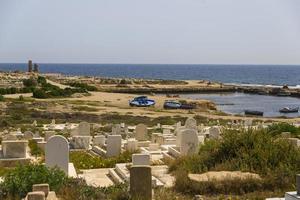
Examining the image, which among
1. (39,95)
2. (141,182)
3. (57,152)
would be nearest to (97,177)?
(57,152)

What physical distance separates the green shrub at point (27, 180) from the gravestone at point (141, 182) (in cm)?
156

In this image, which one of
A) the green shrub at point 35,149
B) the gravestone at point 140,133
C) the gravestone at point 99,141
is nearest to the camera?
the green shrub at point 35,149

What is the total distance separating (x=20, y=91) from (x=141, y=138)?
45.2 metres

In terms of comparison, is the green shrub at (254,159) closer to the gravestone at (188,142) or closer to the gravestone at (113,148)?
the gravestone at (188,142)

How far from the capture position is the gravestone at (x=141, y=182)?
29.2ft

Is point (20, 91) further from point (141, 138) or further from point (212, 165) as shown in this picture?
point (212, 165)

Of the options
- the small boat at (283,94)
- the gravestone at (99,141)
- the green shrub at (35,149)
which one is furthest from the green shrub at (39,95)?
the small boat at (283,94)

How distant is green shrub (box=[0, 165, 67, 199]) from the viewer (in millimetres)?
9242

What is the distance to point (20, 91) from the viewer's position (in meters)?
63.5

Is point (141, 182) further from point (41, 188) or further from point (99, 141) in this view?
point (99, 141)

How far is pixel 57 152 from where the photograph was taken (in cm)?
1255

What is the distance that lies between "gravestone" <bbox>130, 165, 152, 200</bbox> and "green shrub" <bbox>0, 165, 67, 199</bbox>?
1557 millimetres

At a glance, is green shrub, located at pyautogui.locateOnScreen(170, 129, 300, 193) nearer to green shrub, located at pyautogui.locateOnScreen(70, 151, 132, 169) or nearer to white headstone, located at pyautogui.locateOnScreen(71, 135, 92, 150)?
green shrub, located at pyautogui.locateOnScreen(70, 151, 132, 169)

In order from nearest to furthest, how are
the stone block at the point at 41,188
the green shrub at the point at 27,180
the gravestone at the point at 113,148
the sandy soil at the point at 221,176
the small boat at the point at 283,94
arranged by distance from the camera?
the stone block at the point at 41,188 → the green shrub at the point at 27,180 → the sandy soil at the point at 221,176 → the gravestone at the point at 113,148 → the small boat at the point at 283,94
